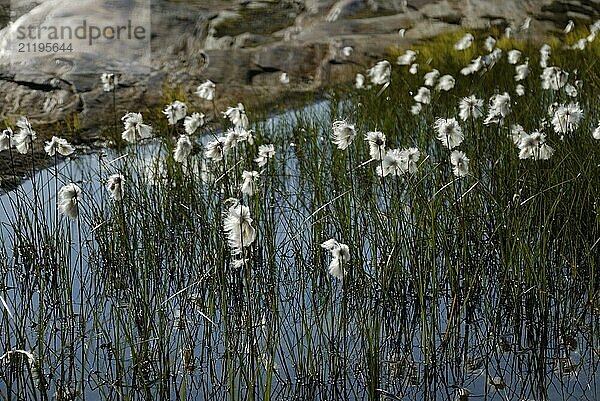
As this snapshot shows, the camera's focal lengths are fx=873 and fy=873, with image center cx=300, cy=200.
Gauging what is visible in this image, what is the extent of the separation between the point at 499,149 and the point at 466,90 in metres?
1.92

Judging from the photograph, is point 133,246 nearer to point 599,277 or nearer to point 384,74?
point 599,277

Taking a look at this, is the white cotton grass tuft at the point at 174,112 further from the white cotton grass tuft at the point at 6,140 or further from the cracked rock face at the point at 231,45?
the cracked rock face at the point at 231,45

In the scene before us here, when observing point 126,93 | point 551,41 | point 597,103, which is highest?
point 597,103

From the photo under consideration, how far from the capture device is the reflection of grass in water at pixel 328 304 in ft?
7.61

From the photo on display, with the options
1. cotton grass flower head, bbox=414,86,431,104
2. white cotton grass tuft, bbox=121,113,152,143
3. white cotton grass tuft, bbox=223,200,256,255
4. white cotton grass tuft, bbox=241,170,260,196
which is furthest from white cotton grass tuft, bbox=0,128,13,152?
cotton grass flower head, bbox=414,86,431,104

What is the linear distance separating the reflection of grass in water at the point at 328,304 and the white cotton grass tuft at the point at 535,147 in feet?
0.39

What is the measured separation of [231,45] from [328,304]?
5608 mm

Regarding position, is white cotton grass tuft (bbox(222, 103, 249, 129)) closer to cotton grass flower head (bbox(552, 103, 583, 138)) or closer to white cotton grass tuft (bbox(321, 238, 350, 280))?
cotton grass flower head (bbox(552, 103, 583, 138))

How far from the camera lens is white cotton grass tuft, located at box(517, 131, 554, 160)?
294 centimetres

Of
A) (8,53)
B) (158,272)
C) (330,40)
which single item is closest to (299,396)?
(158,272)

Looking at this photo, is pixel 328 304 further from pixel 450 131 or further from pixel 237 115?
pixel 237 115

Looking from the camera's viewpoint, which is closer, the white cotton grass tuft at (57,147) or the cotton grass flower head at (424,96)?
the white cotton grass tuft at (57,147)

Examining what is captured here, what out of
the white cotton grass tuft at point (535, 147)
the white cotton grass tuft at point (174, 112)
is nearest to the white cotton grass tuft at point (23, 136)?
the white cotton grass tuft at point (174, 112)

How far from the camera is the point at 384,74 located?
15.3 ft
